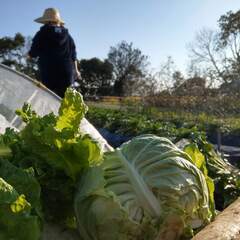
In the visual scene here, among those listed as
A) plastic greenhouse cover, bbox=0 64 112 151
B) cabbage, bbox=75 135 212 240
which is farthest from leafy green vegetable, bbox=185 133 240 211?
cabbage, bbox=75 135 212 240

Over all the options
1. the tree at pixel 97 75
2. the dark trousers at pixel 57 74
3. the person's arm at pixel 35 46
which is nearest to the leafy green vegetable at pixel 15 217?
the dark trousers at pixel 57 74

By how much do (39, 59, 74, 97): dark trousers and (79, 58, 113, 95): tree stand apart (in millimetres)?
44812

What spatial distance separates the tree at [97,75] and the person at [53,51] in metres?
44.8

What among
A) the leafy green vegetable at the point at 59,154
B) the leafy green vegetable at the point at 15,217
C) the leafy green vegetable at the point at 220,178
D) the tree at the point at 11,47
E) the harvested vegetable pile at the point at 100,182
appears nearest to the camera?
the leafy green vegetable at the point at 15,217

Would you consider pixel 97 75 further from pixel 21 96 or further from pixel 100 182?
pixel 100 182

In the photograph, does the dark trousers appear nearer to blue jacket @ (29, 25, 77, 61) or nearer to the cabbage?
blue jacket @ (29, 25, 77, 61)

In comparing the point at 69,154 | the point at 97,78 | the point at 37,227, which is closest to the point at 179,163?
the point at 69,154

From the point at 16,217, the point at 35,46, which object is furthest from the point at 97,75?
the point at 16,217

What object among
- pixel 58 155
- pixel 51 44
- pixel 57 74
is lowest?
pixel 58 155

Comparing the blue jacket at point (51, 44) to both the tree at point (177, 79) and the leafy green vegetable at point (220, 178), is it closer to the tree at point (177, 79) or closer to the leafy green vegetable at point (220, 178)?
the leafy green vegetable at point (220, 178)

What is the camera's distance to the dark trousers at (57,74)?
220 inches

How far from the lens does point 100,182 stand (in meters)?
1.88

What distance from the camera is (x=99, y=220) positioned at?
188cm

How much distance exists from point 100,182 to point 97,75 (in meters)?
50.8
